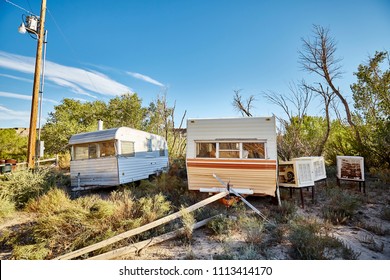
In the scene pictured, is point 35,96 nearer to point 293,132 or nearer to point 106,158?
point 106,158

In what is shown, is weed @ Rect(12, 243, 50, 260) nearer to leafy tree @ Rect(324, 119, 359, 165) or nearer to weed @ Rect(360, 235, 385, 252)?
weed @ Rect(360, 235, 385, 252)

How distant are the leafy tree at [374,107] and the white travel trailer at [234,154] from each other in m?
2.48

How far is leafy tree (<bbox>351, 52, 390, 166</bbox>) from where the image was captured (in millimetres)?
4414

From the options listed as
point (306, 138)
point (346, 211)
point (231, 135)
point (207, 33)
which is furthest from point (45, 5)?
point (306, 138)

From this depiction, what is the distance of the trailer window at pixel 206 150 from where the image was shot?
13.6 ft

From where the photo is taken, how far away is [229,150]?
4.07 m

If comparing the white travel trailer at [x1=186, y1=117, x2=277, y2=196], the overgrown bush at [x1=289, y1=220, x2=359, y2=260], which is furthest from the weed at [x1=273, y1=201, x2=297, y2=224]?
the overgrown bush at [x1=289, y1=220, x2=359, y2=260]

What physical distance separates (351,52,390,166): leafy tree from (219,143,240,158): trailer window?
2925mm

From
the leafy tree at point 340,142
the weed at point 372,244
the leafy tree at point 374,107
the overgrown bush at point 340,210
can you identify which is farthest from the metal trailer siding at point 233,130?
the leafy tree at point 340,142

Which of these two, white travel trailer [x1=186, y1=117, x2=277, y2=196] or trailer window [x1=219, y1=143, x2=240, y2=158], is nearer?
white travel trailer [x1=186, y1=117, x2=277, y2=196]

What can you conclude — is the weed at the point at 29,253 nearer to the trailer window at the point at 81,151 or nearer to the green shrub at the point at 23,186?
the green shrub at the point at 23,186

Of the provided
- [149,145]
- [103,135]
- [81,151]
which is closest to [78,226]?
[103,135]

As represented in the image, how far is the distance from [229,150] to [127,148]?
3152 millimetres

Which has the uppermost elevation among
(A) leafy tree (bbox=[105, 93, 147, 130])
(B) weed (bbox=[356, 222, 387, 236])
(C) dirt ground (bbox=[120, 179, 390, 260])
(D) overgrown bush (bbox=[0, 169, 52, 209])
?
(A) leafy tree (bbox=[105, 93, 147, 130])
